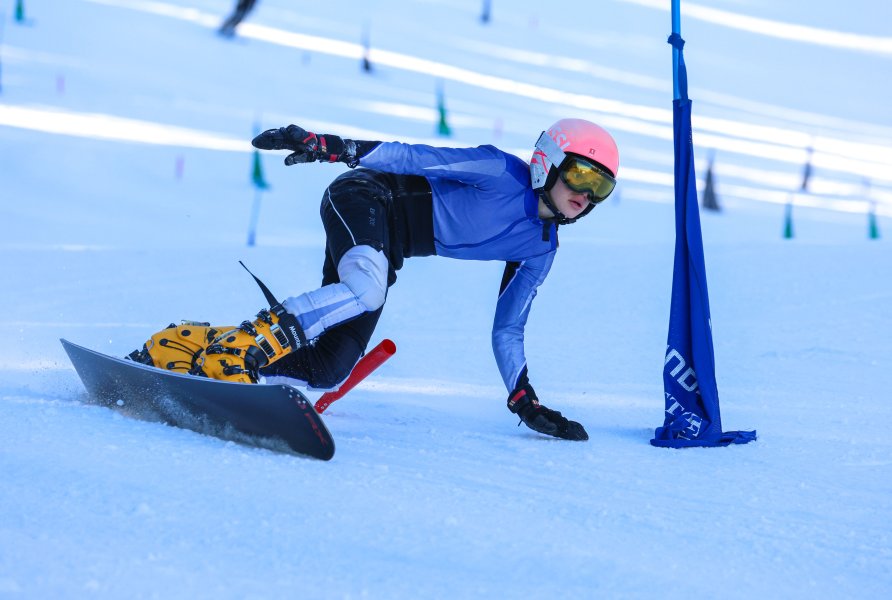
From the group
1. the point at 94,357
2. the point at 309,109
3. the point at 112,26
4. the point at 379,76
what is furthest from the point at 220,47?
the point at 94,357

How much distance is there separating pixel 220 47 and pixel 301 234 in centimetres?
1196

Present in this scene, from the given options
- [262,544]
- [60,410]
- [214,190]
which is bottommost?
[214,190]

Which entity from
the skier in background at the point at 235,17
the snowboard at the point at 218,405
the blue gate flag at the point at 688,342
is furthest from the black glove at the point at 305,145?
the skier in background at the point at 235,17

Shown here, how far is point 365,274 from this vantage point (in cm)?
348

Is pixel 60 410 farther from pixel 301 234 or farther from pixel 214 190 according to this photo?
pixel 214 190

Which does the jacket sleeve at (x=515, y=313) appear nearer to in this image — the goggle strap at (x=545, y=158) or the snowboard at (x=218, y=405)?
the goggle strap at (x=545, y=158)

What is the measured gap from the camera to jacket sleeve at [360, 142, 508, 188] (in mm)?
3641

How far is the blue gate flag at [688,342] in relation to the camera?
3916mm

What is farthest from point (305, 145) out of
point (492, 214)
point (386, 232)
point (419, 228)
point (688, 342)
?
point (688, 342)

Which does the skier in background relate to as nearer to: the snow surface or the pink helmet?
the snow surface

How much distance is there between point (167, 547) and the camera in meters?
2.10

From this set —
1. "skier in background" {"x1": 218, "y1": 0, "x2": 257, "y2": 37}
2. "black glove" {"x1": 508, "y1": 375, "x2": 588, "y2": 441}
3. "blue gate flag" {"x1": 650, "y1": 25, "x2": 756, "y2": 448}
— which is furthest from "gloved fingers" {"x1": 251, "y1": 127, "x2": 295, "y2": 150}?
"skier in background" {"x1": 218, "y1": 0, "x2": 257, "y2": 37}

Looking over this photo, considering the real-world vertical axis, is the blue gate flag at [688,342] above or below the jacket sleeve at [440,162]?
below

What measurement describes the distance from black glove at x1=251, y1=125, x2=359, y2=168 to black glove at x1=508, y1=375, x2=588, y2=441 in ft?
3.80
